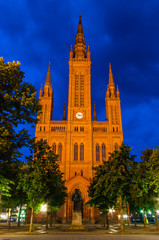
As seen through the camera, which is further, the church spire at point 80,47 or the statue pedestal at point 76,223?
the church spire at point 80,47

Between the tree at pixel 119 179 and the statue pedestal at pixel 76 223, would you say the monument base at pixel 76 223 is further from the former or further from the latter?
the tree at pixel 119 179

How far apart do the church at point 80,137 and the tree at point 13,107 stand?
36142 mm

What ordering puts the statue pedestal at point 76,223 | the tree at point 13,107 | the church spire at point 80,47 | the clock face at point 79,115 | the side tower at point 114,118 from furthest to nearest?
the church spire at point 80,47
the clock face at point 79,115
the side tower at point 114,118
the statue pedestal at point 76,223
the tree at point 13,107

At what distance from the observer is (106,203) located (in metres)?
28.5

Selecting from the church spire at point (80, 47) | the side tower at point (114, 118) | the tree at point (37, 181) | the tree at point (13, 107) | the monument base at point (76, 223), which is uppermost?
the church spire at point (80, 47)

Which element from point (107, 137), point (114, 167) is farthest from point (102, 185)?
point (107, 137)

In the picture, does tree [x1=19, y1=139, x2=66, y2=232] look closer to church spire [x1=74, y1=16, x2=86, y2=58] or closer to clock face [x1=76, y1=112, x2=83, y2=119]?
clock face [x1=76, y1=112, x2=83, y2=119]

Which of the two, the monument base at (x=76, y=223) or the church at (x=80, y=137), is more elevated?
the church at (x=80, y=137)

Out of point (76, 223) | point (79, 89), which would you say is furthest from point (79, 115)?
point (76, 223)

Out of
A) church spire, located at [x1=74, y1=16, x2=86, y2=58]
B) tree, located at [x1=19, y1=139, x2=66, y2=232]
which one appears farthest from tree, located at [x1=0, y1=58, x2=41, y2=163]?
church spire, located at [x1=74, y1=16, x2=86, y2=58]

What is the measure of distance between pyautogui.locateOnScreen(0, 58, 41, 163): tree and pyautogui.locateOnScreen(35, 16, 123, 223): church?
119ft

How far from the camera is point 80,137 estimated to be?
2258 inches

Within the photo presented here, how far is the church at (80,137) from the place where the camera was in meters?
50.6

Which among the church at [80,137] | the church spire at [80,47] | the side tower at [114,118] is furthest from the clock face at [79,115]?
the church spire at [80,47]
